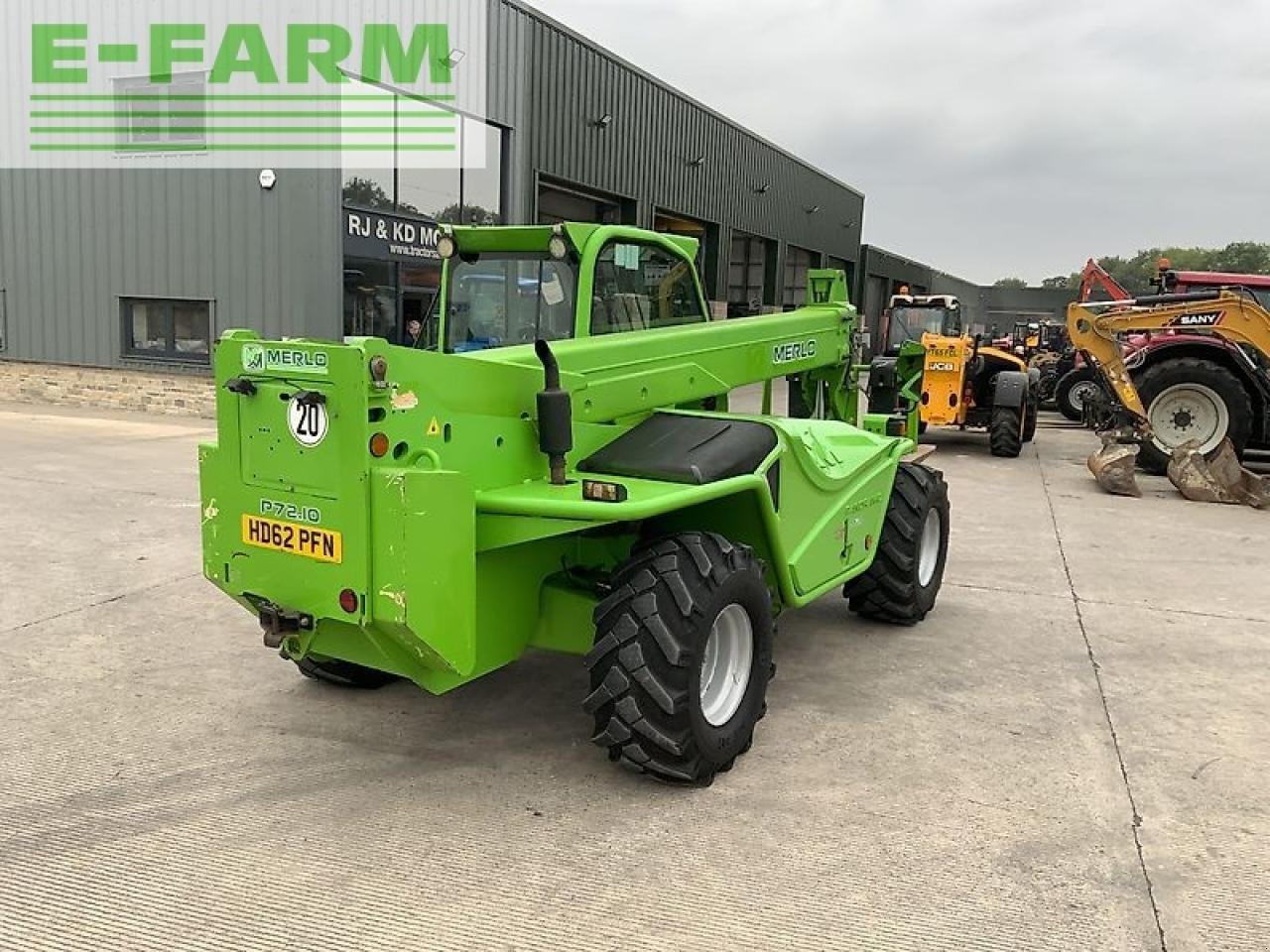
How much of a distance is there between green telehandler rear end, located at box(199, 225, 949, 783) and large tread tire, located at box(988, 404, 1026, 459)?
30.0ft

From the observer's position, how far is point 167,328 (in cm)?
1562

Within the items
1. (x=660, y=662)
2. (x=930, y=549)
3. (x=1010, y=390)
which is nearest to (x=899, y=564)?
(x=930, y=549)

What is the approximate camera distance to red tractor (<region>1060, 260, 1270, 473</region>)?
11984mm

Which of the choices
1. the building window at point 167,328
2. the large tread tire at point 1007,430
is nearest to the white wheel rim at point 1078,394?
the large tread tire at point 1007,430

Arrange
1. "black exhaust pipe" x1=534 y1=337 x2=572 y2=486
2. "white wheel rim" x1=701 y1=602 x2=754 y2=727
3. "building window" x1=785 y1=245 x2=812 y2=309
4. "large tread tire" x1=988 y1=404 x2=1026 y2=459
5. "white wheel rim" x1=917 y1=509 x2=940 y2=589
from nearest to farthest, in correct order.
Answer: "black exhaust pipe" x1=534 y1=337 x2=572 y2=486, "white wheel rim" x1=701 y1=602 x2=754 y2=727, "white wheel rim" x1=917 y1=509 x2=940 y2=589, "large tread tire" x1=988 y1=404 x2=1026 y2=459, "building window" x1=785 y1=245 x2=812 y2=309

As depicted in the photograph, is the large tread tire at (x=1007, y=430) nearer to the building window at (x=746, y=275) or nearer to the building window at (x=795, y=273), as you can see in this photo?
the building window at (x=746, y=275)

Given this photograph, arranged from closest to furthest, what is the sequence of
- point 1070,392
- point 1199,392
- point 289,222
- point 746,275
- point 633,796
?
point 633,796 < point 1199,392 < point 289,222 < point 1070,392 < point 746,275

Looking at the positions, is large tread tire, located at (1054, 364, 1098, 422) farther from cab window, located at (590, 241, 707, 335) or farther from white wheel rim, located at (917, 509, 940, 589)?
cab window, located at (590, 241, 707, 335)

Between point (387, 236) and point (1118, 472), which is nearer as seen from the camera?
point (1118, 472)

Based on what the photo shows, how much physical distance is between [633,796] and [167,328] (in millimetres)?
13977

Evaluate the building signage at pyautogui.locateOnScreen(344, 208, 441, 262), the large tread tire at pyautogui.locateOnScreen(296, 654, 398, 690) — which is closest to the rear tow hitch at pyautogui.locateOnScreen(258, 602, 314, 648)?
the large tread tire at pyautogui.locateOnScreen(296, 654, 398, 690)

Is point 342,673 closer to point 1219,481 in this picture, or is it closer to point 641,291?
point 641,291

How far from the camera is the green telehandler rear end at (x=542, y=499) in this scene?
3.48m

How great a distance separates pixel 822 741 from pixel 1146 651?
238 cm
